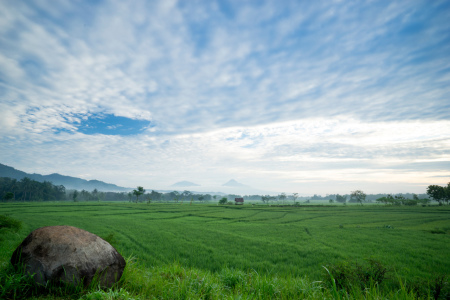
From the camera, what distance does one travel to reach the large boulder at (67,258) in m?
4.96

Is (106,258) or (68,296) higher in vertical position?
(106,258)

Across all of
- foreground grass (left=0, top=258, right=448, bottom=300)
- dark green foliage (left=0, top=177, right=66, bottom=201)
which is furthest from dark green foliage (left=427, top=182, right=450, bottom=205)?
dark green foliage (left=0, top=177, right=66, bottom=201)

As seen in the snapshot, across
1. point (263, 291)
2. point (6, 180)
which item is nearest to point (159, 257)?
point (263, 291)

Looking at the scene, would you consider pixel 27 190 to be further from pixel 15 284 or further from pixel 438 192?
pixel 438 192

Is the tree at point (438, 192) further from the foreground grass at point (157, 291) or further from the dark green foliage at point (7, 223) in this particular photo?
the dark green foliage at point (7, 223)

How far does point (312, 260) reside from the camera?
14719 mm

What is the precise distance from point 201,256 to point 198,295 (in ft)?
35.7

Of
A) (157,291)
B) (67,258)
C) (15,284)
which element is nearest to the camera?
(15,284)

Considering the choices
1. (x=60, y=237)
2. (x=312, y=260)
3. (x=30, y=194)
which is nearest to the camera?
(x=60, y=237)

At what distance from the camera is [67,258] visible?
16.9 ft

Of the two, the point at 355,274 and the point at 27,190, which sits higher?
the point at 355,274

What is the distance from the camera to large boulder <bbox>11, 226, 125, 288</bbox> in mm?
4965

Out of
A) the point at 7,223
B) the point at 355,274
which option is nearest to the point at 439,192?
the point at 355,274

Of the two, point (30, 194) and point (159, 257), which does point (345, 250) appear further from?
point (30, 194)
